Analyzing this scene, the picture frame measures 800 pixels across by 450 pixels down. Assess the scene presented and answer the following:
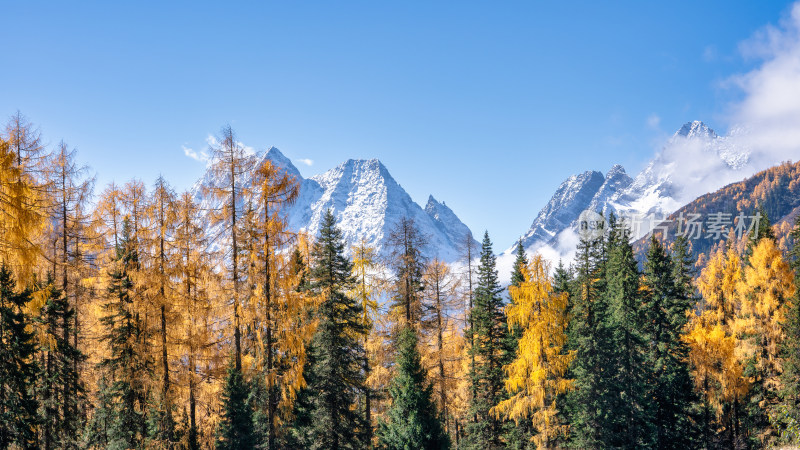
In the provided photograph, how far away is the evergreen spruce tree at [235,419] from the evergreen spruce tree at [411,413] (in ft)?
19.5

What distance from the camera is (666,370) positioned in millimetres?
34844

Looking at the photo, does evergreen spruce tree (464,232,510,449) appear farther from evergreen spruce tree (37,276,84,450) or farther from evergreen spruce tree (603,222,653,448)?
evergreen spruce tree (37,276,84,450)

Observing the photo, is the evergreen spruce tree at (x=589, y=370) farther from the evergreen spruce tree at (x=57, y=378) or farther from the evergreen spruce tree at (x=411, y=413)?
the evergreen spruce tree at (x=57, y=378)

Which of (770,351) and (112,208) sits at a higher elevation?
(112,208)

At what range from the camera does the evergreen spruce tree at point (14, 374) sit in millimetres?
11617

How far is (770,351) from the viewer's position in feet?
114

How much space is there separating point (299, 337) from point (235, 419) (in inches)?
208

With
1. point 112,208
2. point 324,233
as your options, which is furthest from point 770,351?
point 112,208

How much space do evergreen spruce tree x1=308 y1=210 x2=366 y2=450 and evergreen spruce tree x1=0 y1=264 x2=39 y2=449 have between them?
10831 millimetres

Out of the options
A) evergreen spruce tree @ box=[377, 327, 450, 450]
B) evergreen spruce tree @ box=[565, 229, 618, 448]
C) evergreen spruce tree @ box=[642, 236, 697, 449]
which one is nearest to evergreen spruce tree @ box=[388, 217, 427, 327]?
evergreen spruce tree @ box=[377, 327, 450, 450]

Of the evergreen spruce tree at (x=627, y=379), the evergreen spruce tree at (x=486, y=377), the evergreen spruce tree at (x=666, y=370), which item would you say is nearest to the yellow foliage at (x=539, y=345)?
the evergreen spruce tree at (x=627, y=379)

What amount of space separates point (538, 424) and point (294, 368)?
1638cm

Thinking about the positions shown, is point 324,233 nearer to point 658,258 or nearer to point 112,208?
point 112,208

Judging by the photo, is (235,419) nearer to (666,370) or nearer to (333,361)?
(333,361)
